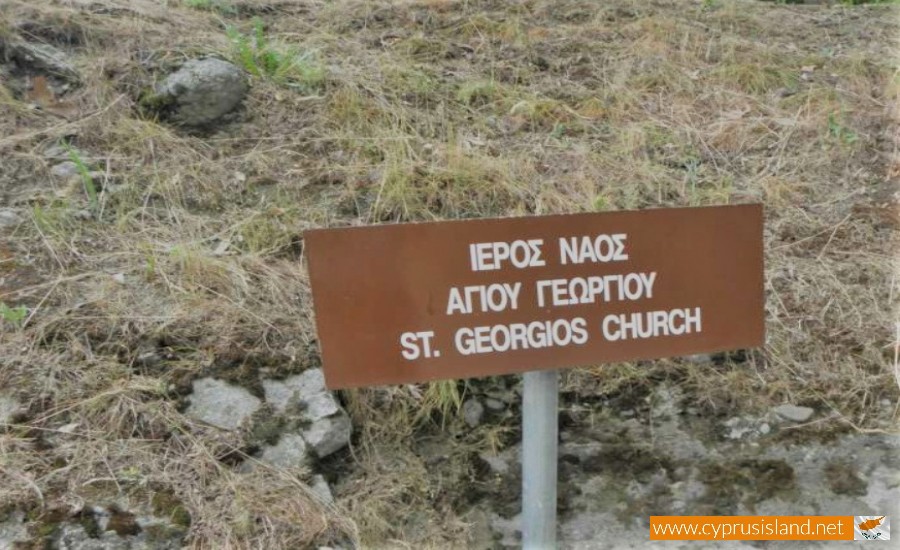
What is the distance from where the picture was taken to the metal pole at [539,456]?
167cm

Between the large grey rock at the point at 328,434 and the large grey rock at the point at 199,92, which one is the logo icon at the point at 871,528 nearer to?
the large grey rock at the point at 328,434

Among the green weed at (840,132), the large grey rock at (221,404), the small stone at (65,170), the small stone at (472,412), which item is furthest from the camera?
the green weed at (840,132)

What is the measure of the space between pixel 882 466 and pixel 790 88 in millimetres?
2189

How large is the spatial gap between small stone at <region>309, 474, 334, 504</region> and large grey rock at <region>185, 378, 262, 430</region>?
264 mm

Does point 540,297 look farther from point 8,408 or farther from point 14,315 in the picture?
point 14,315

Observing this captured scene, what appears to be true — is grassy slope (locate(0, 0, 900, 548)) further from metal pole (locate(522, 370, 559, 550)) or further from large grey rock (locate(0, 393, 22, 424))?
metal pole (locate(522, 370, 559, 550))

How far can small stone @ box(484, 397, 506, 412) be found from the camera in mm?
2490

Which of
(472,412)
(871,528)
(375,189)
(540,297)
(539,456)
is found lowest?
(871,528)

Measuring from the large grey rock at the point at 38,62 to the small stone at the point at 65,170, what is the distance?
0.56m

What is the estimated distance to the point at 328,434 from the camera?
88.7 inches

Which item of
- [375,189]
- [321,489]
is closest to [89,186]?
[375,189]

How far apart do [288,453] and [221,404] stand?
0.24 m

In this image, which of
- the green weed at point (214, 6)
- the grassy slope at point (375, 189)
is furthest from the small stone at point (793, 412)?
the green weed at point (214, 6)

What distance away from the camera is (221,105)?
11.0ft
